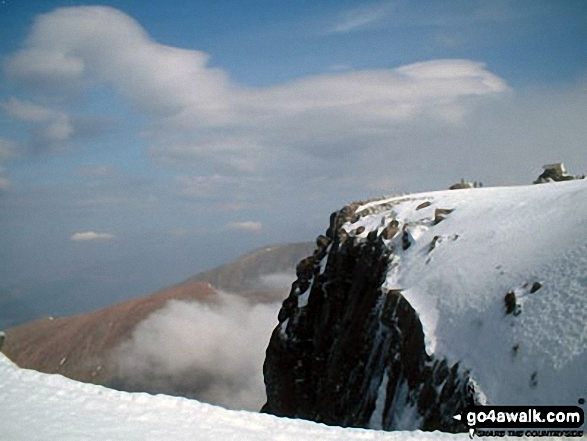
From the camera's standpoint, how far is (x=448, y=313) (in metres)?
20.1

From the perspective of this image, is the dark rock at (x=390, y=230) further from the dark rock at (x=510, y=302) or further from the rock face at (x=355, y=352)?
the dark rock at (x=510, y=302)

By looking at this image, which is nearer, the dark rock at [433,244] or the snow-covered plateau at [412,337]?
the snow-covered plateau at [412,337]

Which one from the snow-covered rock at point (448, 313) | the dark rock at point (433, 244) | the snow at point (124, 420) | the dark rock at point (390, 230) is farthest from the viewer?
the dark rock at point (390, 230)

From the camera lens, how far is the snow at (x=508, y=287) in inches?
570

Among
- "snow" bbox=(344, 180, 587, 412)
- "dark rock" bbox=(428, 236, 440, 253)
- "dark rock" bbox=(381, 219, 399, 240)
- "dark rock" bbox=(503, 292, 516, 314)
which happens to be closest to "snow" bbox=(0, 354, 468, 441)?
"snow" bbox=(344, 180, 587, 412)

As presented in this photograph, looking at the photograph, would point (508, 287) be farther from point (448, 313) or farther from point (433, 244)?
point (433, 244)

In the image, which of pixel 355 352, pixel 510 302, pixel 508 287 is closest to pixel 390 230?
pixel 355 352

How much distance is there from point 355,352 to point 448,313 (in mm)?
9816
